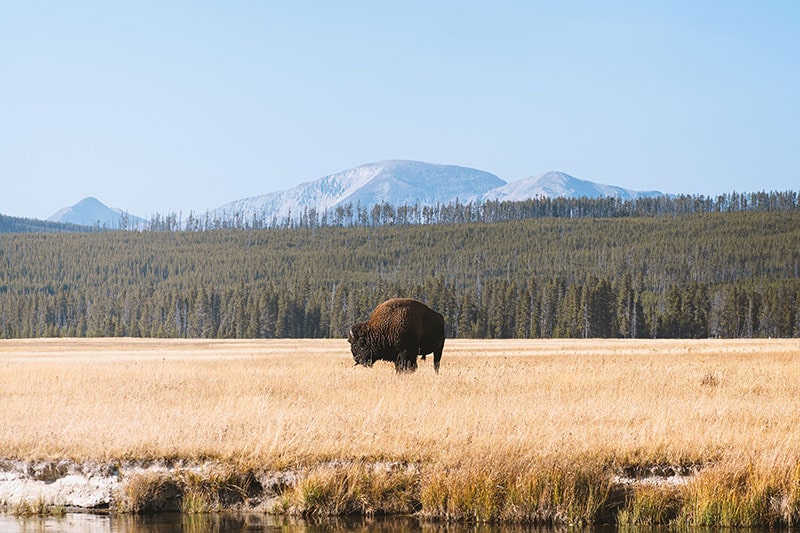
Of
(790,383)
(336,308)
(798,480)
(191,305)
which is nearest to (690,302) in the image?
(336,308)

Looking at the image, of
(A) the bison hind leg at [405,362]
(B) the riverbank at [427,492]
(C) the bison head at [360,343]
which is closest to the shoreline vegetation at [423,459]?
(B) the riverbank at [427,492]

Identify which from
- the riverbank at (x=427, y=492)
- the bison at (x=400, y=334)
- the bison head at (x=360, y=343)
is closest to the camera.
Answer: the riverbank at (x=427, y=492)

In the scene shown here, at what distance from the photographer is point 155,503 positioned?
13906 millimetres

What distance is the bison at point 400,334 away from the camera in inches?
1040

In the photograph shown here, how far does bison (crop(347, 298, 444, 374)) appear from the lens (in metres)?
26.4

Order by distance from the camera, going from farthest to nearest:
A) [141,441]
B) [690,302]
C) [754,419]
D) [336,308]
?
[336,308]
[690,302]
[754,419]
[141,441]

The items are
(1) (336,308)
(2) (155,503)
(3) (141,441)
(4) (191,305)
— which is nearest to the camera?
(2) (155,503)

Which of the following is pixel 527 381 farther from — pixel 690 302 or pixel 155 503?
pixel 690 302

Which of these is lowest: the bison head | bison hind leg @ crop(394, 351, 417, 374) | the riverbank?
the riverbank

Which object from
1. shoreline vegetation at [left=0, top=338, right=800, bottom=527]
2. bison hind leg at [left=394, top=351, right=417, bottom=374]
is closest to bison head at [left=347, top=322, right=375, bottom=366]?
bison hind leg at [left=394, top=351, right=417, bottom=374]

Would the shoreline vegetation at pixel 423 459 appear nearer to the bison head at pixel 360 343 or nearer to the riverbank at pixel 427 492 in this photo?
the riverbank at pixel 427 492

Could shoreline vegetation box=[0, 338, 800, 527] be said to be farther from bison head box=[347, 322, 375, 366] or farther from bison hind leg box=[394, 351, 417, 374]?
bison head box=[347, 322, 375, 366]

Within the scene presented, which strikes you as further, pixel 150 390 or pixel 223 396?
pixel 150 390

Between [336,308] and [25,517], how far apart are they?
131 metres
